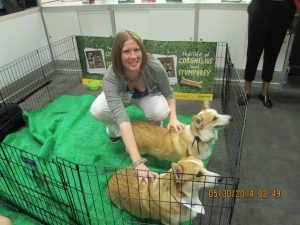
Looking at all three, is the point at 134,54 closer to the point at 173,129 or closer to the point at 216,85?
the point at 173,129

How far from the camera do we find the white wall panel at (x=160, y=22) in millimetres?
3264

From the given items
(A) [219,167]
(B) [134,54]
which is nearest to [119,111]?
(B) [134,54]

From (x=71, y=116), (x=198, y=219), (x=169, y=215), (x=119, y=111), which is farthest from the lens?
(x=71, y=116)

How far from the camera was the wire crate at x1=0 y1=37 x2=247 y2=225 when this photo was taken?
171 centimetres

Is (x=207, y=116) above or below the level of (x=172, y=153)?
above

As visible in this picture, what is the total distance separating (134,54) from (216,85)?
72.4 inches

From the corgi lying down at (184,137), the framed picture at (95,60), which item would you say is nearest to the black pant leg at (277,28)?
the corgi lying down at (184,137)

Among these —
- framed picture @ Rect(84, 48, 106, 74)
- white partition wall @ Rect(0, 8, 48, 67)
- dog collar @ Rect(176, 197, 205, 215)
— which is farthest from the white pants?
white partition wall @ Rect(0, 8, 48, 67)

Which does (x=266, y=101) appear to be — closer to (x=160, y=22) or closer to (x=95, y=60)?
(x=160, y=22)

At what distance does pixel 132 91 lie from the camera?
7.77ft

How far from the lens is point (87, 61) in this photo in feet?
11.4

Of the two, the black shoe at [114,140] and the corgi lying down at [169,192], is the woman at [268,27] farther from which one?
the corgi lying down at [169,192]

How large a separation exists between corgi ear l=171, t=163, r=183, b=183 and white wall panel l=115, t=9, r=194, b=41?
228 cm
